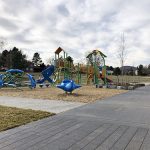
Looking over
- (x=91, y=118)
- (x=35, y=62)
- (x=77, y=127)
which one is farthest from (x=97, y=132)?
(x=35, y=62)

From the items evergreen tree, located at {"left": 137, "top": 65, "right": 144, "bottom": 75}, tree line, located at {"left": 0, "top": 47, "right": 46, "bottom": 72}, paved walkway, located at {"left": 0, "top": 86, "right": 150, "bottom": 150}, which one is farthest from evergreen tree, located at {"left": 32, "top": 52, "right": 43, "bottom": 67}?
paved walkway, located at {"left": 0, "top": 86, "right": 150, "bottom": 150}

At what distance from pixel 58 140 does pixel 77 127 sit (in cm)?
129

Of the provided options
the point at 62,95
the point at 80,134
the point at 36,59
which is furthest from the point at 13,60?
the point at 80,134

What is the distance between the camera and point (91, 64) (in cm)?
3139

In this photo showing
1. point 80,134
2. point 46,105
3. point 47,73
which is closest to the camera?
point 80,134

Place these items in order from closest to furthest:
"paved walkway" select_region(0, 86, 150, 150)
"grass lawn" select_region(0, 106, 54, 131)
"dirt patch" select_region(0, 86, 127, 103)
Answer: "paved walkway" select_region(0, 86, 150, 150) < "grass lawn" select_region(0, 106, 54, 131) < "dirt patch" select_region(0, 86, 127, 103)

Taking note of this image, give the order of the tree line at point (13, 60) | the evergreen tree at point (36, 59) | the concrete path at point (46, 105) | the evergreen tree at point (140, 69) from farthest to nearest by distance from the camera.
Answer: the evergreen tree at point (140, 69), the evergreen tree at point (36, 59), the tree line at point (13, 60), the concrete path at point (46, 105)

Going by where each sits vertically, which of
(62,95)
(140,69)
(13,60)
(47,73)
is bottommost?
(62,95)

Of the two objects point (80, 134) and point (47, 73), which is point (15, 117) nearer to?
point (80, 134)

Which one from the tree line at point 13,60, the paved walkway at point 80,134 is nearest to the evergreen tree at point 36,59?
the tree line at point 13,60

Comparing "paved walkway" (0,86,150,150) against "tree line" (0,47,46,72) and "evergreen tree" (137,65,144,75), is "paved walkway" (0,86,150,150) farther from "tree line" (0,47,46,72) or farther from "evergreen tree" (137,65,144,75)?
"evergreen tree" (137,65,144,75)

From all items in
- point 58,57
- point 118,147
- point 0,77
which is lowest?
point 118,147

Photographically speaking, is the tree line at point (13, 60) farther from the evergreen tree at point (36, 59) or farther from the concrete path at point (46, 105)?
the concrete path at point (46, 105)

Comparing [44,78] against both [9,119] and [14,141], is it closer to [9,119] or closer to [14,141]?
[9,119]
